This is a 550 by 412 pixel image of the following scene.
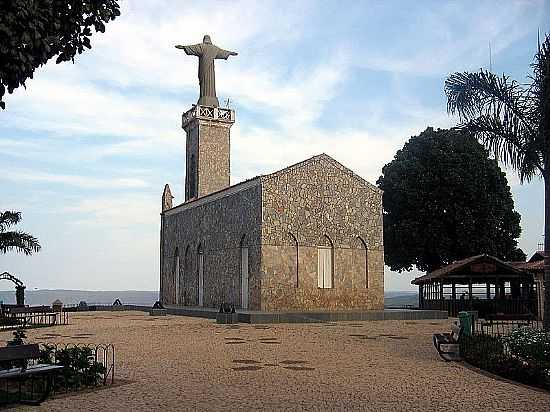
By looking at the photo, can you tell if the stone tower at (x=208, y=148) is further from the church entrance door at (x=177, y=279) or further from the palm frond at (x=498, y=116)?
the palm frond at (x=498, y=116)

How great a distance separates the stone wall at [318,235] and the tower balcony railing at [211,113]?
12.2 metres

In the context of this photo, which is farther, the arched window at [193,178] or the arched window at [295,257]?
the arched window at [193,178]

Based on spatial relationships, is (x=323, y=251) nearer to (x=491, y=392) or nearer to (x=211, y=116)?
(x=211, y=116)

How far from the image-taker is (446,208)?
1698 inches

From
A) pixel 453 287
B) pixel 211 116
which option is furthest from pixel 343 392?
pixel 211 116

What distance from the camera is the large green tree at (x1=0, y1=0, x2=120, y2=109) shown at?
6.90 metres

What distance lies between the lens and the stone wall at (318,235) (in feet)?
101

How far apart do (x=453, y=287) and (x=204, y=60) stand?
2274cm

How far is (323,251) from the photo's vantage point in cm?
3228

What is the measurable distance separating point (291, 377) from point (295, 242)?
63.8ft

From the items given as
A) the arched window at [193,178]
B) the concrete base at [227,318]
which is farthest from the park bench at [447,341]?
the arched window at [193,178]

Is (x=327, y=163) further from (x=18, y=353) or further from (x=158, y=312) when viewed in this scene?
(x=18, y=353)

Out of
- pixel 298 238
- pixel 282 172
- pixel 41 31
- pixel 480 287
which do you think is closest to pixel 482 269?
pixel 480 287

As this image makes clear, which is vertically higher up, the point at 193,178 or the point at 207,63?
the point at 207,63
